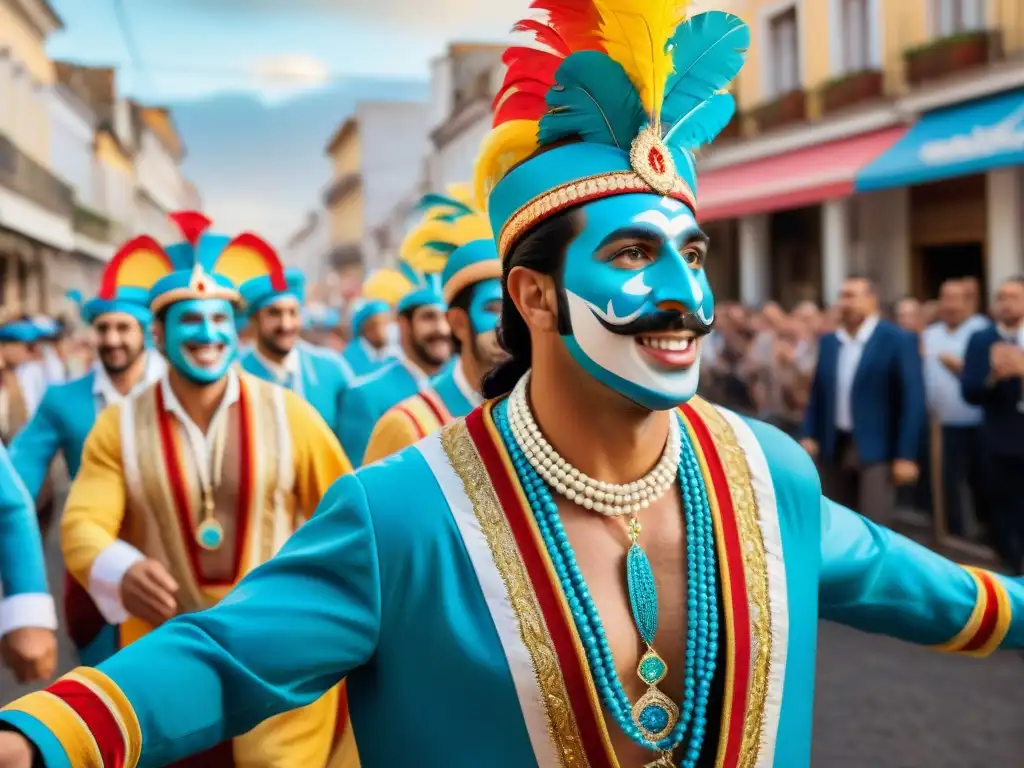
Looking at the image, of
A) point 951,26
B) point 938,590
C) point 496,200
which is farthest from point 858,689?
point 951,26

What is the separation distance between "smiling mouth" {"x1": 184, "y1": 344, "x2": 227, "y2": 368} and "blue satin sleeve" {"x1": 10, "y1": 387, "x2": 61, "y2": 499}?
5.26 feet

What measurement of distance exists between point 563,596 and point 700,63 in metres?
0.93

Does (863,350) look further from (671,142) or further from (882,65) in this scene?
(882,65)

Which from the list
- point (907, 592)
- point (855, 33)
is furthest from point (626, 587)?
point (855, 33)

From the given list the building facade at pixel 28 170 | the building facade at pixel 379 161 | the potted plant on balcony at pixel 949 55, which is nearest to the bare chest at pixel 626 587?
the potted plant on balcony at pixel 949 55

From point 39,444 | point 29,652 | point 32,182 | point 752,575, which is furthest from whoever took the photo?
point 32,182

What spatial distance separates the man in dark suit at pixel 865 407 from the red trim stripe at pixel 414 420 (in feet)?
14.7

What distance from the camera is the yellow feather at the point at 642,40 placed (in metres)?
2.21

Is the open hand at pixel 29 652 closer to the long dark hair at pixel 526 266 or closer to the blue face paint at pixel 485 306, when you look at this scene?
the blue face paint at pixel 485 306

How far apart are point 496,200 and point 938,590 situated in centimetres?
104

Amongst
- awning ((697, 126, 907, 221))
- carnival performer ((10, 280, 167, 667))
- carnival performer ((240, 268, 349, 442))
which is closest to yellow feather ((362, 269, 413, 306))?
carnival performer ((240, 268, 349, 442))

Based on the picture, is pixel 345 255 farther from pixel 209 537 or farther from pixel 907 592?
pixel 907 592

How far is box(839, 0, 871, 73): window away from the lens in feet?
66.3

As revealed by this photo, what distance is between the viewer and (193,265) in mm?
4930
